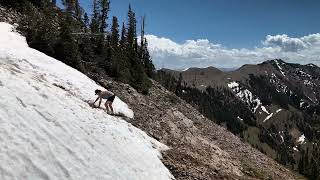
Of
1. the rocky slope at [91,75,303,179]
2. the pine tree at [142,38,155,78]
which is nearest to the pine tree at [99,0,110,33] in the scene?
the pine tree at [142,38,155,78]

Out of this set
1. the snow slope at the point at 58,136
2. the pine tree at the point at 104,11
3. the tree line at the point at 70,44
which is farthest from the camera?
the pine tree at the point at 104,11

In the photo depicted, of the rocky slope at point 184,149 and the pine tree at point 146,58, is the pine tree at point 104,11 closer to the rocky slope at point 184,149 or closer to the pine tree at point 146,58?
the pine tree at point 146,58

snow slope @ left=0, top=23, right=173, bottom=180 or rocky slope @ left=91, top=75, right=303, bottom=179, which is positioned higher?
snow slope @ left=0, top=23, right=173, bottom=180

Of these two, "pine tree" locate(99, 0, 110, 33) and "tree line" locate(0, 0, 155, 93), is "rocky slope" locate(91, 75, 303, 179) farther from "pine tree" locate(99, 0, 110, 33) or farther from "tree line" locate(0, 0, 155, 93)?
"pine tree" locate(99, 0, 110, 33)

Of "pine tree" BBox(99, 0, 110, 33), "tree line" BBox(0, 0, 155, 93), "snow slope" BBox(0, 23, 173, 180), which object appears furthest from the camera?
"pine tree" BBox(99, 0, 110, 33)

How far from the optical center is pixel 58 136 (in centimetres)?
2150

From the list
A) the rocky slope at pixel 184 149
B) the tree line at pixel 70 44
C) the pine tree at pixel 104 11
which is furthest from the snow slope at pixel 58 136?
the pine tree at pixel 104 11

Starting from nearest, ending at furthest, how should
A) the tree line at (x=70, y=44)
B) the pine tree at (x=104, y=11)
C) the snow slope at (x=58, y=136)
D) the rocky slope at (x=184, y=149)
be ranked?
the snow slope at (x=58, y=136) < the rocky slope at (x=184, y=149) < the tree line at (x=70, y=44) < the pine tree at (x=104, y=11)

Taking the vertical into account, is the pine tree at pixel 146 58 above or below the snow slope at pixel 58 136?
above

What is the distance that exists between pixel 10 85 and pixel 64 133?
3.83 metres

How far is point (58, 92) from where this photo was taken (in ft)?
90.0

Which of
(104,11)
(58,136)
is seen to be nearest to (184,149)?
(58,136)

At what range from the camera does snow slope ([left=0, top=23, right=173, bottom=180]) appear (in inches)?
720

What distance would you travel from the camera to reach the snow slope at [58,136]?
1828 centimetres
